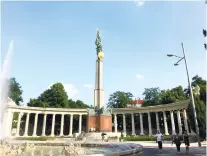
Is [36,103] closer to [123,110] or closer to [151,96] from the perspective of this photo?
[123,110]

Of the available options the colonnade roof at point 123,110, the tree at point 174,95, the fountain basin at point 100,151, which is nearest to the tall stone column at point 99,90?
the fountain basin at point 100,151

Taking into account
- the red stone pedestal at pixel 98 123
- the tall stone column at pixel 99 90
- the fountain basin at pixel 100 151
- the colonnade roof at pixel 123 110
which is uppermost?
the tall stone column at pixel 99 90

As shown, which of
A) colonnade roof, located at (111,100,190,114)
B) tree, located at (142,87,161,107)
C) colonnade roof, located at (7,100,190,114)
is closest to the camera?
colonnade roof, located at (111,100,190,114)

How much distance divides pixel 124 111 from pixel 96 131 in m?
27.3

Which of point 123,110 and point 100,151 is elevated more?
point 123,110

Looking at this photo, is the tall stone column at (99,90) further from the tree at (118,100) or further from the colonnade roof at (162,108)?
the tree at (118,100)

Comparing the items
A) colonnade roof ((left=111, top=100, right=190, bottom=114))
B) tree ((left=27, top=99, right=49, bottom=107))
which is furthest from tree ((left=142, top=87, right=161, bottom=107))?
tree ((left=27, top=99, right=49, bottom=107))

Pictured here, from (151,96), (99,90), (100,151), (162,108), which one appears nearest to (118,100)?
(151,96)

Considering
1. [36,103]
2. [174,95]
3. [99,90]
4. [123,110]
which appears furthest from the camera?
[36,103]

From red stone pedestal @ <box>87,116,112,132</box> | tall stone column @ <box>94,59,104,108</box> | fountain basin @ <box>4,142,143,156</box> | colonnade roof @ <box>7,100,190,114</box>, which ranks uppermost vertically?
tall stone column @ <box>94,59,104,108</box>

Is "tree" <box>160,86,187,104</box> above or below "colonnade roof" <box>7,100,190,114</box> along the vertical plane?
above

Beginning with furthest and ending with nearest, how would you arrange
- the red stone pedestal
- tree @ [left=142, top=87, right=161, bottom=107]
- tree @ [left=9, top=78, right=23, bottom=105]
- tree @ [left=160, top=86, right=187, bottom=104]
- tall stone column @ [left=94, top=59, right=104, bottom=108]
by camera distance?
tree @ [left=142, top=87, right=161, bottom=107]
tree @ [left=9, top=78, right=23, bottom=105]
tree @ [left=160, top=86, right=187, bottom=104]
tall stone column @ [left=94, top=59, right=104, bottom=108]
the red stone pedestal

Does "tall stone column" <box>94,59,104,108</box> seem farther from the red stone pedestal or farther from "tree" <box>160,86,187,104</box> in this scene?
"tree" <box>160,86,187,104</box>

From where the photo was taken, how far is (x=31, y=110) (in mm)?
67812
